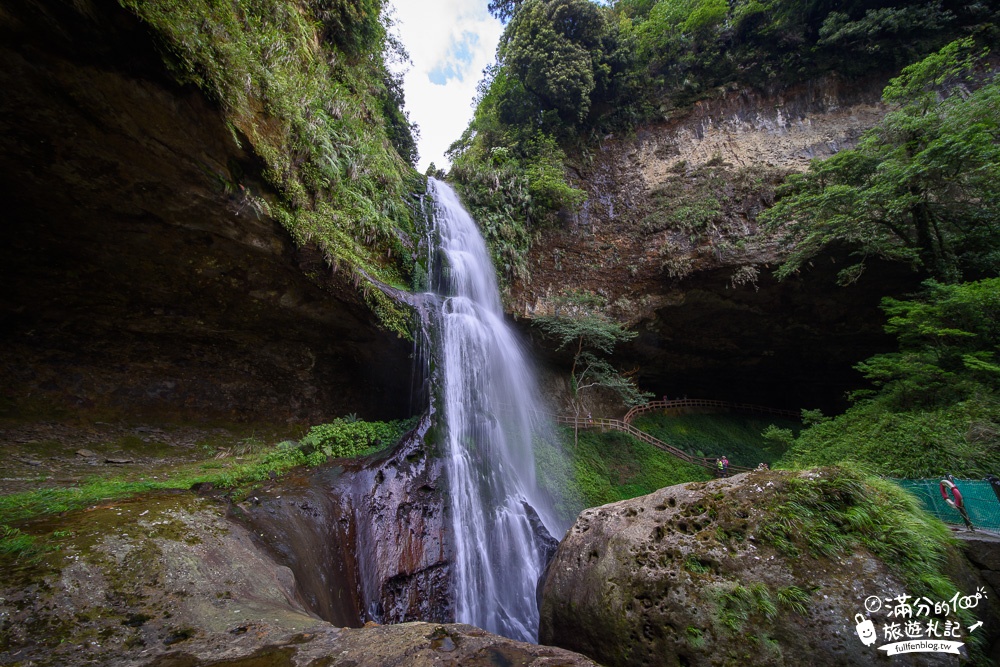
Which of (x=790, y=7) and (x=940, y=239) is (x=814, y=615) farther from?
(x=790, y=7)

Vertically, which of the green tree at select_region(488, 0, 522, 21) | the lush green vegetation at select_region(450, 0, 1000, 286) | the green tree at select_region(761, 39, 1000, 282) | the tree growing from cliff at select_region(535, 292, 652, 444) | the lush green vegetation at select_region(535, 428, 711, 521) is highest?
the green tree at select_region(488, 0, 522, 21)

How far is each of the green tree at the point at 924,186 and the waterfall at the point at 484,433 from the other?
8.94 metres

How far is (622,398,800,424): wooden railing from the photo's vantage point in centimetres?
1623

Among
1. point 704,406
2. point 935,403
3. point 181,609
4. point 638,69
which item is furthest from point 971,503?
point 638,69

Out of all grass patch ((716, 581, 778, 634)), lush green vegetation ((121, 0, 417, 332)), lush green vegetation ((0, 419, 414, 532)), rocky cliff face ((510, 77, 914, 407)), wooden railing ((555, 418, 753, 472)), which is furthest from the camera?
wooden railing ((555, 418, 753, 472))

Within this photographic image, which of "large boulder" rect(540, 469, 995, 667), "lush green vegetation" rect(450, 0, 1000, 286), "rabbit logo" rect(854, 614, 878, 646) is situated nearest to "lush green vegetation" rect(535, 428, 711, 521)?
"lush green vegetation" rect(450, 0, 1000, 286)

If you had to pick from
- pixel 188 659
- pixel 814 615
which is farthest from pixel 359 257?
pixel 814 615

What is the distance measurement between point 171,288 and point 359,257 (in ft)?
11.3

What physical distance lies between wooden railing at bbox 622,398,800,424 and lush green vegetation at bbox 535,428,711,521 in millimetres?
2279

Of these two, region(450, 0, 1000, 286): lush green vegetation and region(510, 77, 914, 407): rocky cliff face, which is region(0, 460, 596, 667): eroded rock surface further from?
region(450, 0, 1000, 286): lush green vegetation

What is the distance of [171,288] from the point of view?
7234 mm

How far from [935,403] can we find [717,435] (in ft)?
31.5

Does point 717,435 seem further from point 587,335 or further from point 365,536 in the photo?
point 365,536

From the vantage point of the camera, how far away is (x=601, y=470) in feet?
40.1
